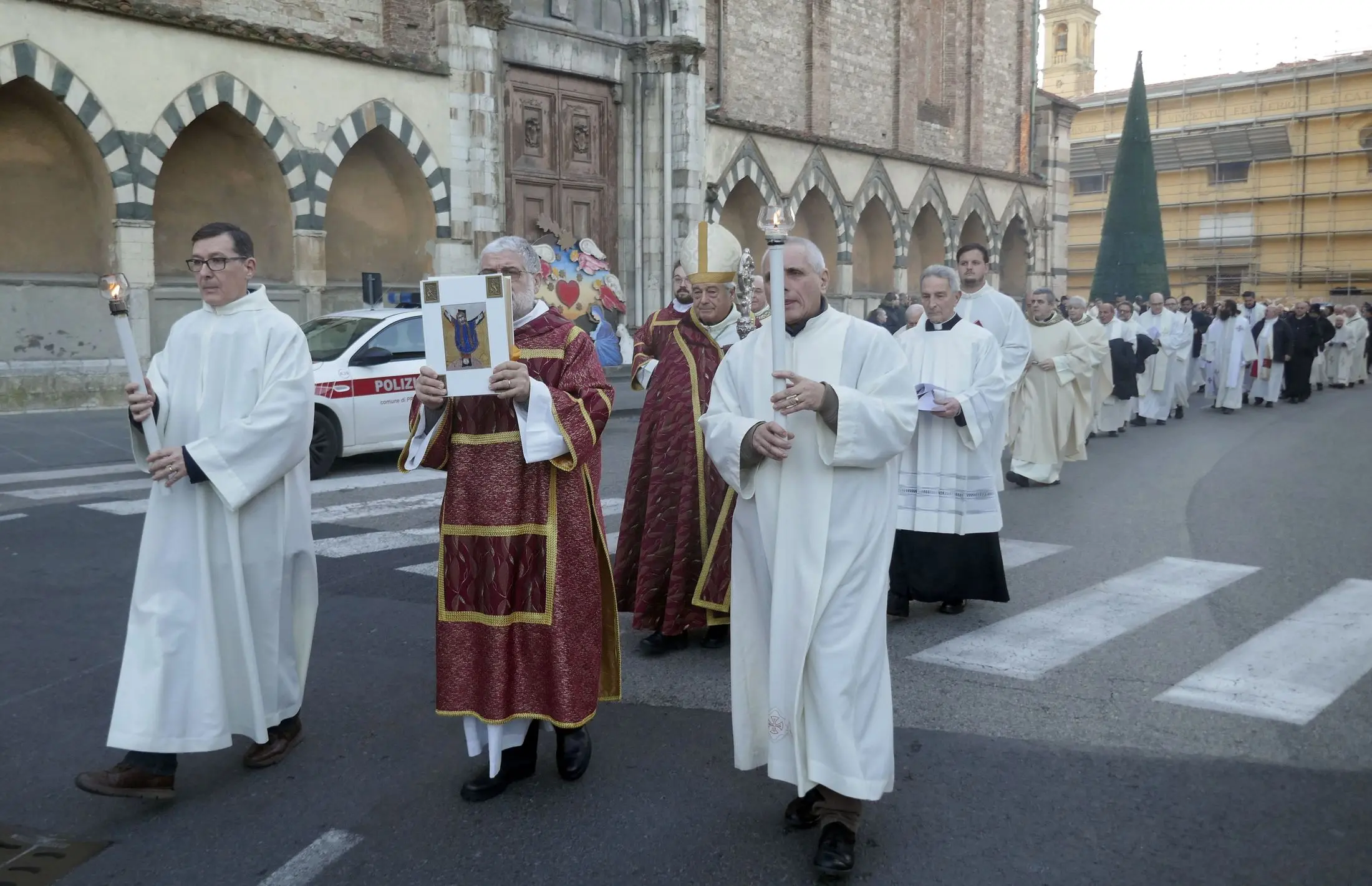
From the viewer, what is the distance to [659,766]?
4527 mm

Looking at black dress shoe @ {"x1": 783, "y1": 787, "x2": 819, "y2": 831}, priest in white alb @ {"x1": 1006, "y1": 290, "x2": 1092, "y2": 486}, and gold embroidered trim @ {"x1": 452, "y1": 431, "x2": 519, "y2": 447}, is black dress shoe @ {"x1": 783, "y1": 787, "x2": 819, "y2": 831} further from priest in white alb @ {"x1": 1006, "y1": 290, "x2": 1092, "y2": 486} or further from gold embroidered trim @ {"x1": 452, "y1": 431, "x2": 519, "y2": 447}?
priest in white alb @ {"x1": 1006, "y1": 290, "x2": 1092, "y2": 486}

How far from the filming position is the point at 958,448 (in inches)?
272

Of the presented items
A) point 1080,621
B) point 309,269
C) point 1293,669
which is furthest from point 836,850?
point 309,269

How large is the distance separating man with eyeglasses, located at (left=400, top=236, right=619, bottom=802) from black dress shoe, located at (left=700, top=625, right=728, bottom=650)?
186 centimetres

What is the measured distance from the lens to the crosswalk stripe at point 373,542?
27.1 ft

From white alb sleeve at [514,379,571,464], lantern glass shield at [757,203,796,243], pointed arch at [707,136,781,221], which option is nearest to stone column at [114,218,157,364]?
pointed arch at [707,136,781,221]

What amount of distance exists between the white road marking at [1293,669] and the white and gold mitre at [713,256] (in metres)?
2.82

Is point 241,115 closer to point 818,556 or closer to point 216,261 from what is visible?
point 216,261

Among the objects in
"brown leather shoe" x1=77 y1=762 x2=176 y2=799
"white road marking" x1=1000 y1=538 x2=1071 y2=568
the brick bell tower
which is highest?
the brick bell tower

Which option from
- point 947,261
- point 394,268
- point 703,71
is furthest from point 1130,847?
point 947,261

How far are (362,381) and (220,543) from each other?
7961mm

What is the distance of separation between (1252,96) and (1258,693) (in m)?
52.4

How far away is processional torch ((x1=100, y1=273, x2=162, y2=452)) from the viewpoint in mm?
3908

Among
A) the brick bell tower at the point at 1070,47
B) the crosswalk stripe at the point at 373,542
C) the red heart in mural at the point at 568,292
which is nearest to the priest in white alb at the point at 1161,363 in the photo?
the red heart in mural at the point at 568,292
